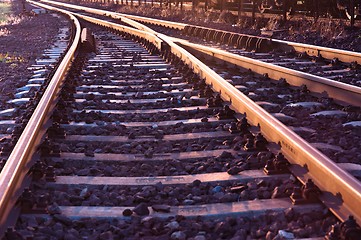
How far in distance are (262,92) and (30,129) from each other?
317 centimetres

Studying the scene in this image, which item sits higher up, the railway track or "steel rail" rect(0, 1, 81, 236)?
"steel rail" rect(0, 1, 81, 236)

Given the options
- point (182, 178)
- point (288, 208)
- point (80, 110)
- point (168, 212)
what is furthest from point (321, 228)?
point (80, 110)

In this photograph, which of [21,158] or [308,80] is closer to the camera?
[21,158]

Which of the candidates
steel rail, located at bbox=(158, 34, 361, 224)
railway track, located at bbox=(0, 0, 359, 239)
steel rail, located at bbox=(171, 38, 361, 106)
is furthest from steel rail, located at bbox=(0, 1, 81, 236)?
steel rail, located at bbox=(171, 38, 361, 106)

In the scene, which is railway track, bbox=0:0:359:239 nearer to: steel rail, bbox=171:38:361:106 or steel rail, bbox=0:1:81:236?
steel rail, bbox=0:1:81:236

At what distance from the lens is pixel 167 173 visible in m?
3.80

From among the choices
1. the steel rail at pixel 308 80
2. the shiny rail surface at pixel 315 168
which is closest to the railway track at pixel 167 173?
the shiny rail surface at pixel 315 168

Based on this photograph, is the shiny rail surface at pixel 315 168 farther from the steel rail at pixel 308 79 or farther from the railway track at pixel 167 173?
the steel rail at pixel 308 79

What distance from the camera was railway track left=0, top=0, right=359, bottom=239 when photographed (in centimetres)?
292

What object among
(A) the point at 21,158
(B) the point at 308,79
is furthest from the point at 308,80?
(A) the point at 21,158

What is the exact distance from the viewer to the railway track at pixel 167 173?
2.92 meters

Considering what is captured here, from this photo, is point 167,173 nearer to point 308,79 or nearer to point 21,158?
point 21,158

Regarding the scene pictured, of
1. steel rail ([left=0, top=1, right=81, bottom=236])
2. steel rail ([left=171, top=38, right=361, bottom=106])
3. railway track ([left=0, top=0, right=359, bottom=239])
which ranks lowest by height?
railway track ([left=0, top=0, right=359, bottom=239])

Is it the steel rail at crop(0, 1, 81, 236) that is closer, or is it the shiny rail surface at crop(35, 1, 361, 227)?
the shiny rail surface at crop(35, 1, 361, 227)
